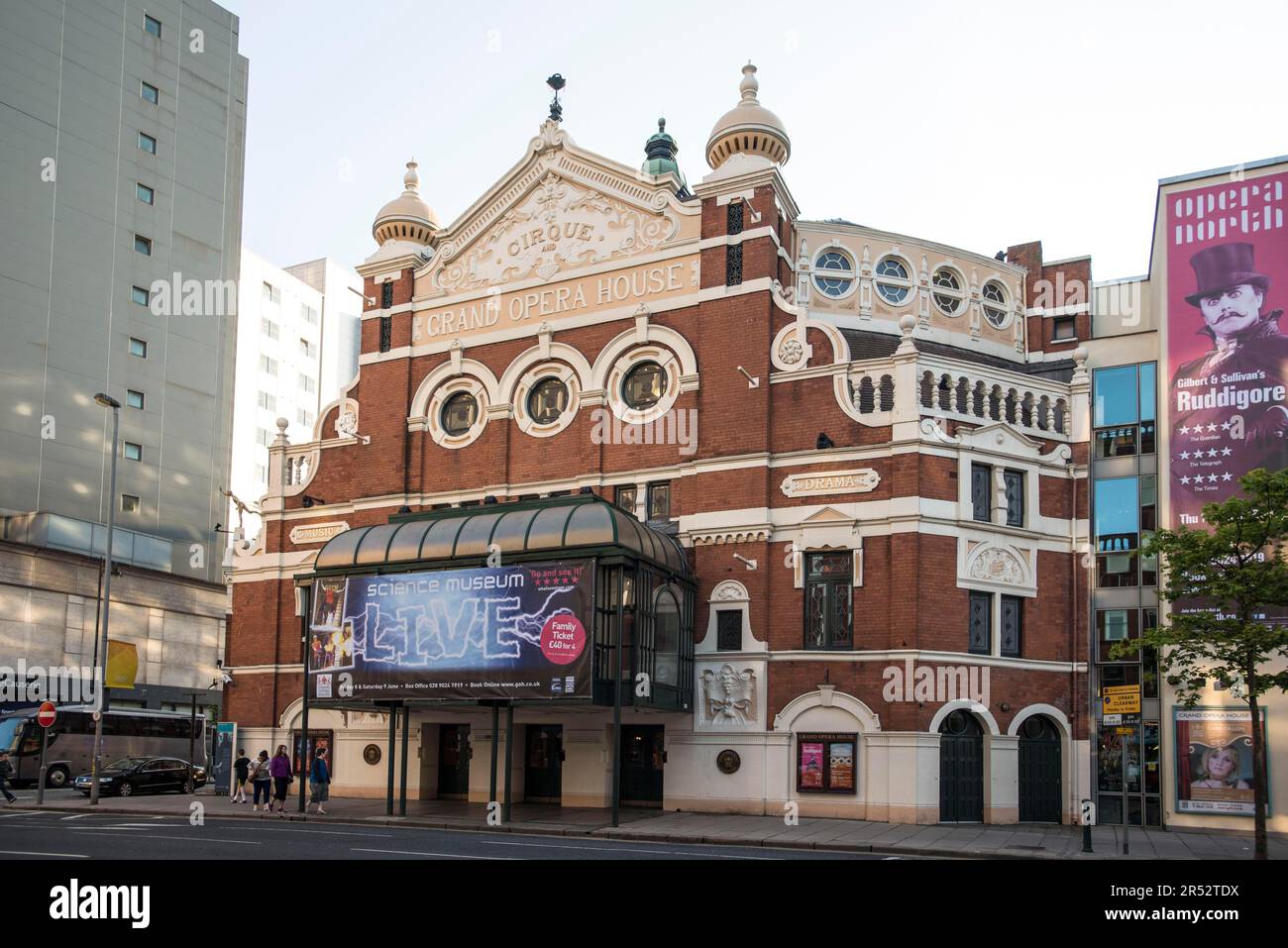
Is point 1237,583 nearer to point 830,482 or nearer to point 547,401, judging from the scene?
point 830,482

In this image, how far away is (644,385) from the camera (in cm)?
3434

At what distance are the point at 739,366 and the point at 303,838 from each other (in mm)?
16383

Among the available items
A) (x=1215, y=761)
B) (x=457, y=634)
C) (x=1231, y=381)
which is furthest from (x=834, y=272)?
(x=1215, y=761)

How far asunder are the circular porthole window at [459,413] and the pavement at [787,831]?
11.1 metres

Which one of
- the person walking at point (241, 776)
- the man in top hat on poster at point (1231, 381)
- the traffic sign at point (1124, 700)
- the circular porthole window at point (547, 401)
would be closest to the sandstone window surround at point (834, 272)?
the circular porthole window at point (547, 401)

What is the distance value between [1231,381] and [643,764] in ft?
59.5

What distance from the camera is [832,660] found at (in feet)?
98.9

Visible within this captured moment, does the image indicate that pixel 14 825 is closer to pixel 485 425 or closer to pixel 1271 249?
pixel 485 425

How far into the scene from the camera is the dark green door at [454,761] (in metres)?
35.1

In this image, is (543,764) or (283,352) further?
(283,352)

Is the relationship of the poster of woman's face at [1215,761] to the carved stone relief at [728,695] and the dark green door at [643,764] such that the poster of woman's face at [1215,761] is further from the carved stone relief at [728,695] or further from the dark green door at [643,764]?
the dark green door at [643,764]
